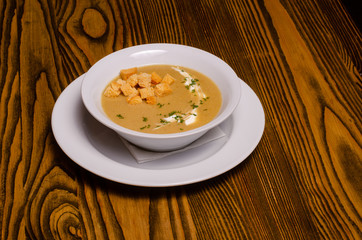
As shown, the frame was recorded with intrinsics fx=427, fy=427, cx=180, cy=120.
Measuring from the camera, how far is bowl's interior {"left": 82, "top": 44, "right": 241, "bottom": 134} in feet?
5.74

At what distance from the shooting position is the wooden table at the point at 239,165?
5.08 ft

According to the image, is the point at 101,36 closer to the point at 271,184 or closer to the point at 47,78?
the point at 47,78

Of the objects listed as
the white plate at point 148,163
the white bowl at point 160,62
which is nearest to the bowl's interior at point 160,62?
the white bowl at point 160,62

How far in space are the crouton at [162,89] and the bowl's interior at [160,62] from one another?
230mm

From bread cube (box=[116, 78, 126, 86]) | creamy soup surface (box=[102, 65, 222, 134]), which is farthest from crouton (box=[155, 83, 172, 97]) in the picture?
bread cube (box=[116, 78, 126, 86])

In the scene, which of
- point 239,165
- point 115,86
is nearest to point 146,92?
point 115,86

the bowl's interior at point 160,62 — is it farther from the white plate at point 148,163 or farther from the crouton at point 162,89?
the crouton at point 162,89

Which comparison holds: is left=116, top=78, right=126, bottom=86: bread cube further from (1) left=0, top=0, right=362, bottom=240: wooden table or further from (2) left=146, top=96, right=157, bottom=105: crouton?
(1) left=0, top=0, right=362, bottom=240: wooden table

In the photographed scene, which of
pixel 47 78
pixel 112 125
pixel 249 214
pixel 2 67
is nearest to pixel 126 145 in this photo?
pixel 112 125

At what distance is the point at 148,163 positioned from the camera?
1665 mm

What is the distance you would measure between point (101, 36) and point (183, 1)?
0.66 m

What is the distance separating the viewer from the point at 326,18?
2.84 metres

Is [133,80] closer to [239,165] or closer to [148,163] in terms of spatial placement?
[148,163]

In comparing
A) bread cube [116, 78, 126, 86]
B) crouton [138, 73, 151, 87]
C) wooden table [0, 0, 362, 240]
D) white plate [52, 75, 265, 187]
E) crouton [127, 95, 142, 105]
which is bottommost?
wooden table [0, 0, 362, 240]
